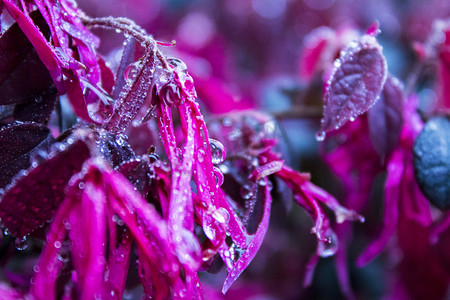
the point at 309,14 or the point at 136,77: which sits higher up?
the point at 136,77

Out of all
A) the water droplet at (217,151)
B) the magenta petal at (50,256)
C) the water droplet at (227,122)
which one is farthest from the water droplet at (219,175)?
the water droplet at (227,122)

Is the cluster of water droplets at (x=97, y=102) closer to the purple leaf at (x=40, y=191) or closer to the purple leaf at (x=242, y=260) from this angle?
the purple leaf at (x=40, y=191)

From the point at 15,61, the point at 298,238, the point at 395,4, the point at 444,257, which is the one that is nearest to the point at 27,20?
the point at 15,61

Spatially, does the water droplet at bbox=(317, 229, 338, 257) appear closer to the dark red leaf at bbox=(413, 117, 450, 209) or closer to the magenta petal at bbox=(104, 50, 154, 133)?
the dark red leaf at bbox=(413, 117, 450, 209)

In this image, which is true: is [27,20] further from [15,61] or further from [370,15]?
[370,15]

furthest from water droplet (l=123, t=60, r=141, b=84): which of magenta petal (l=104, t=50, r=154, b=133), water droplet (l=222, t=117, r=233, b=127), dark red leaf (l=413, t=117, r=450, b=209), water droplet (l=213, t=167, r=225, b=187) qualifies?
dark red leaf (l=413, t=117, r=450, b=209)

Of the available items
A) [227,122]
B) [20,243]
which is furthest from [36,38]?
[227,122]
